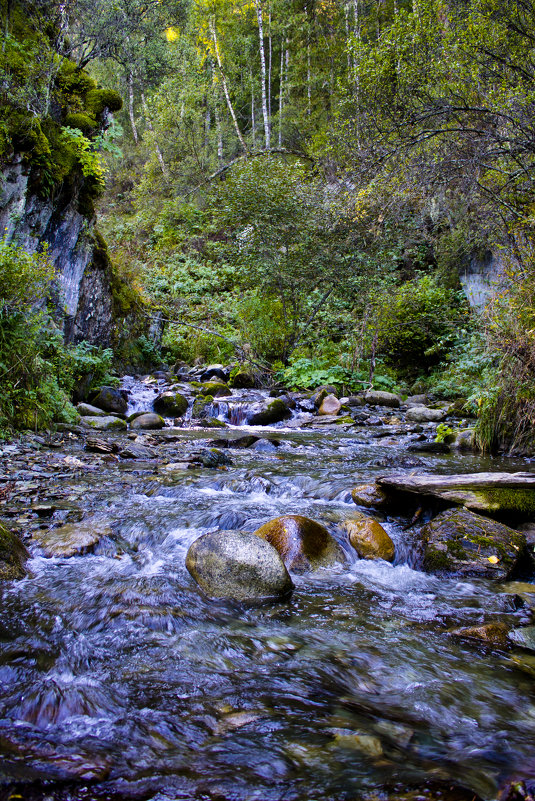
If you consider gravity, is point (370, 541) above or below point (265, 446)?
below

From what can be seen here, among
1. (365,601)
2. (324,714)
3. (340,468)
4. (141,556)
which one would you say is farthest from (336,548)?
(340,468)

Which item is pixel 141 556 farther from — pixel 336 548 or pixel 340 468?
pixel 340 468

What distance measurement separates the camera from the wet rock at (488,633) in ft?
8.86

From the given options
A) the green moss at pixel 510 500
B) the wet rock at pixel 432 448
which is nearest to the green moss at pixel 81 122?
the wet rock at pixel 432 448

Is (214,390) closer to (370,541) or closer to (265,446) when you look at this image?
(265,446)

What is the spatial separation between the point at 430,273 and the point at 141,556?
1777 cm

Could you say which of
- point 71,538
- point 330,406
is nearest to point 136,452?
point 71,538

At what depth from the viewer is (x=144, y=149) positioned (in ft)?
92.1

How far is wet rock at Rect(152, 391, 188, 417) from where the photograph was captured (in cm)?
1120

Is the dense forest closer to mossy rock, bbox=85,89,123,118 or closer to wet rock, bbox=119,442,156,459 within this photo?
mossy rock, bbox=85,89,123,118

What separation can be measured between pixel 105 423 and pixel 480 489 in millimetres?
7402

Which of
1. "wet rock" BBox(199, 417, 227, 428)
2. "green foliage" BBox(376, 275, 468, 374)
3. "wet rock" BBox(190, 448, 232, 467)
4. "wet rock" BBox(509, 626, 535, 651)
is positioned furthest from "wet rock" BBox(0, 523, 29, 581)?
"green foliage" BBox(376, 275, 468, 374)

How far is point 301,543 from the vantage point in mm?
3832

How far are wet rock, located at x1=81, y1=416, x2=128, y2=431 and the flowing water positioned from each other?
18.2 ft
